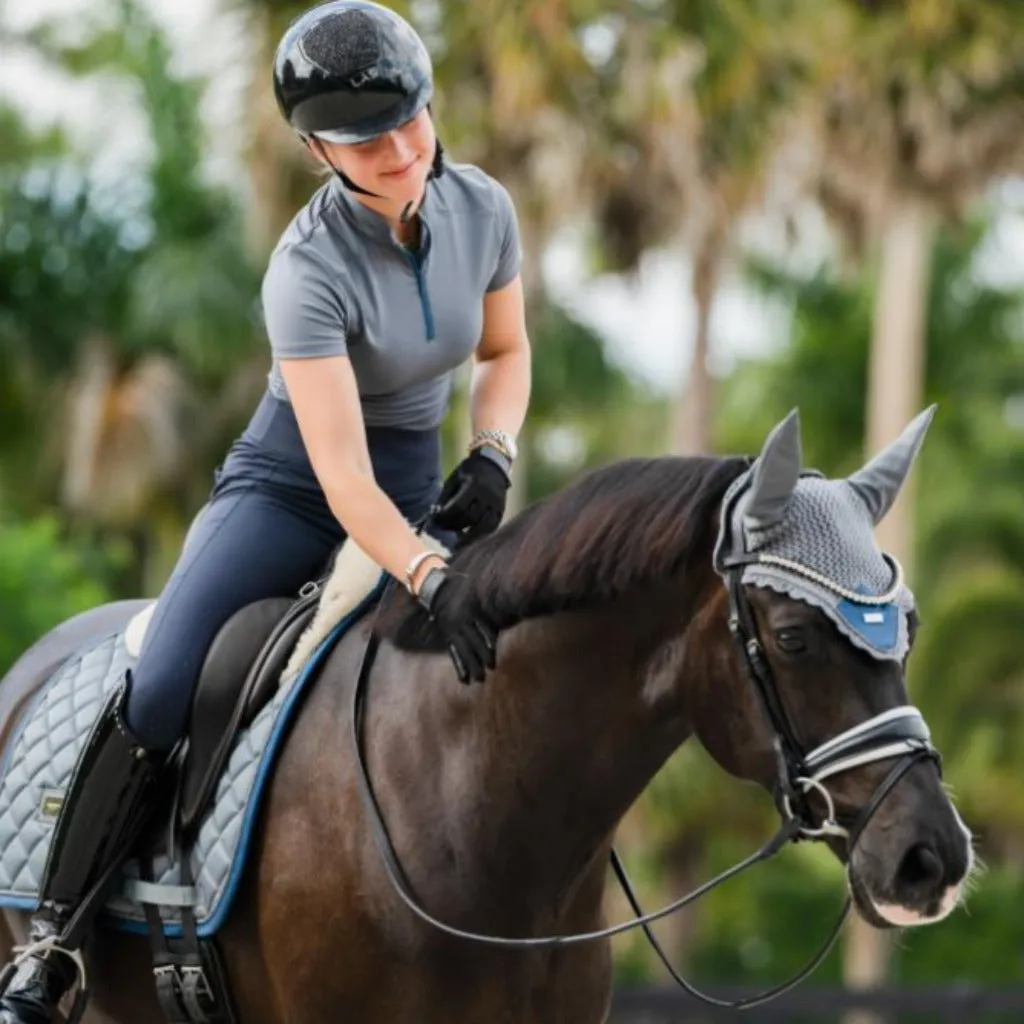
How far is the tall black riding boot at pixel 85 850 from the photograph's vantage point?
16.5 feet

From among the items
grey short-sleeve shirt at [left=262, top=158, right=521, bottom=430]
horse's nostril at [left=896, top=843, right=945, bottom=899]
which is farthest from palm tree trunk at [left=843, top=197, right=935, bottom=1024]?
horse's nostril at [left=896, top=843, right=945, bottom=899]

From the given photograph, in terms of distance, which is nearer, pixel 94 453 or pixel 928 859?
pixel 928 859

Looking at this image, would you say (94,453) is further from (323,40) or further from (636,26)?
(323,40)

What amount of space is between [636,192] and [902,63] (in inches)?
106

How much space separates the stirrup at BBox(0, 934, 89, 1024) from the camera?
5066 millimetres

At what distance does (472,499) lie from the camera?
4.93 metres

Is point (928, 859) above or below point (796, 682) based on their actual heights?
below

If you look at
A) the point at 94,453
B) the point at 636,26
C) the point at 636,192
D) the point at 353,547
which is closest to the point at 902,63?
the point at 636,192

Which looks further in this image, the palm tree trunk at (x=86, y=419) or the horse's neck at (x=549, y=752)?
the palm tree trunk at (x=86, y=419)

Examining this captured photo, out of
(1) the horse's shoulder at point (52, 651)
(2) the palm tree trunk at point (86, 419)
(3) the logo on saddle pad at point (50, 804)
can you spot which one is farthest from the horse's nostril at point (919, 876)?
(2) the palm tree trunk at point (86, 419)

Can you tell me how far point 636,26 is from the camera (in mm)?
17141

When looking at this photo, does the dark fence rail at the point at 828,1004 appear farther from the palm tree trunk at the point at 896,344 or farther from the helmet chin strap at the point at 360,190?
the helmet chin strap at the point at 360,190

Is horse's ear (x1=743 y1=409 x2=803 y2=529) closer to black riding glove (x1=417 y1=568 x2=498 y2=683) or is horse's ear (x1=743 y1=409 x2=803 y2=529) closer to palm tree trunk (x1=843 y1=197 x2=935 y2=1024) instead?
black riding glove (x1=417 y1=568 x2=498 y2=683)

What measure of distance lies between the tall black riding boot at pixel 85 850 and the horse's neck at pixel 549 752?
72cm
